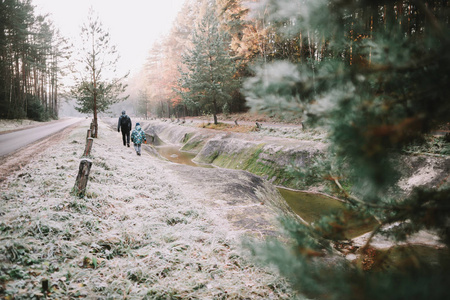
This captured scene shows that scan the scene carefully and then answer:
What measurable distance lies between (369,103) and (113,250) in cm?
362

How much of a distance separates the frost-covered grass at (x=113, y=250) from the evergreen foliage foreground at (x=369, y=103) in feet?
5.89

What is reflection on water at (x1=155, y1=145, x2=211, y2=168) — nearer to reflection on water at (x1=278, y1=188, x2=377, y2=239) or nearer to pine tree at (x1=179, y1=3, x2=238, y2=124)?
pine tree at (x1=179, y1=3, x2=238, y2=124)

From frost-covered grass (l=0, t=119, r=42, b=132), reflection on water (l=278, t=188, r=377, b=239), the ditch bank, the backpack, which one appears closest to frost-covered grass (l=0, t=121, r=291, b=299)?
reflection on water (l=278, t=188, r=377, b=239)

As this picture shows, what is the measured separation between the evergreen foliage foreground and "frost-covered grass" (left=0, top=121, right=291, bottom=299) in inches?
70.7

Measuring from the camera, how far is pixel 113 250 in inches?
125

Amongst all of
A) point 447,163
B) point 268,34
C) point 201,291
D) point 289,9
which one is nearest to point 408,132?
point 289,9

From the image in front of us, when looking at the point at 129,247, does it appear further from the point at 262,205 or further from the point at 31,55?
the point at 31,55

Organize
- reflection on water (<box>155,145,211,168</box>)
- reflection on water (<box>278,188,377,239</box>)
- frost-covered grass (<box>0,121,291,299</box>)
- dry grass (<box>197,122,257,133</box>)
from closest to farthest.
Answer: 1. frost-covered grass (<box>0,121,291,299</box>)
2. reflection on water (<box>278,188,377,239</box>)
3. reflection on water (<box>155,145,211,168</box>)
4. dry grass (<box>197,122,257,133</box>)

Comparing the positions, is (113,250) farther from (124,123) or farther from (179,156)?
(179,156)

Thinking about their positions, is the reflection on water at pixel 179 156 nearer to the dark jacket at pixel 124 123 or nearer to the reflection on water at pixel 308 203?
the dark jacket at pixel 124 123

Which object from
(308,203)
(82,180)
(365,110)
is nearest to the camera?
(365,110)

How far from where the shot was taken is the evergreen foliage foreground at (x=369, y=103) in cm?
111

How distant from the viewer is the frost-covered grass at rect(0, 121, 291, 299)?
2.45 meters

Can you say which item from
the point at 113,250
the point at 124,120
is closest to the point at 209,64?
the point at 124,120
